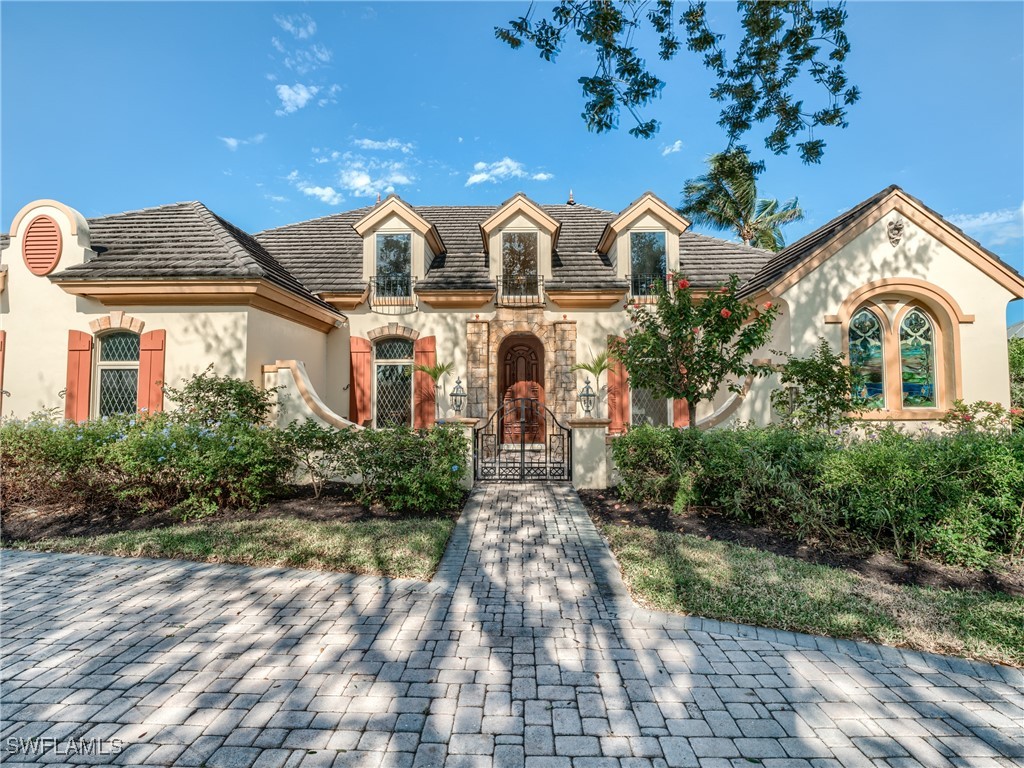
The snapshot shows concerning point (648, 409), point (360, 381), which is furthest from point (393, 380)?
point (648, 409)

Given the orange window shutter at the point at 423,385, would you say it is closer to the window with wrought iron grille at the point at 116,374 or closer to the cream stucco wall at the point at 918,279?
the window with wrought iron grille at the point at 116,374

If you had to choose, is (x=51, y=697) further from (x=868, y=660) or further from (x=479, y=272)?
(x=479, y=272)

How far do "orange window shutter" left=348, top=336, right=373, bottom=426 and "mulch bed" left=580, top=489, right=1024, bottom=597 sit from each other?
7824mm

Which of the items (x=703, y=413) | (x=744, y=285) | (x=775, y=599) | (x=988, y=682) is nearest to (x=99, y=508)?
(x=775, y=599)

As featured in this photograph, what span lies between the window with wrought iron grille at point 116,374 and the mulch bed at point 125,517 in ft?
9.79

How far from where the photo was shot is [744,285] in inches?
488

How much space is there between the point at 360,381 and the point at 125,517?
6.74m

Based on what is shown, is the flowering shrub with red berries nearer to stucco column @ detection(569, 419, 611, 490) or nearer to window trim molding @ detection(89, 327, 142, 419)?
stucco column @ detection(569, 419, 611, 490)

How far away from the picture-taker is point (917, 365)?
393 inches

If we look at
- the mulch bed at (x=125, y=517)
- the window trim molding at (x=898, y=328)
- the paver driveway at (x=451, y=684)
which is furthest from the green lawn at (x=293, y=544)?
the window trim molding at (x=898, y=328)

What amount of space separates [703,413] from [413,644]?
461 inches

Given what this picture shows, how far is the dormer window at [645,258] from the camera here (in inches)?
510
